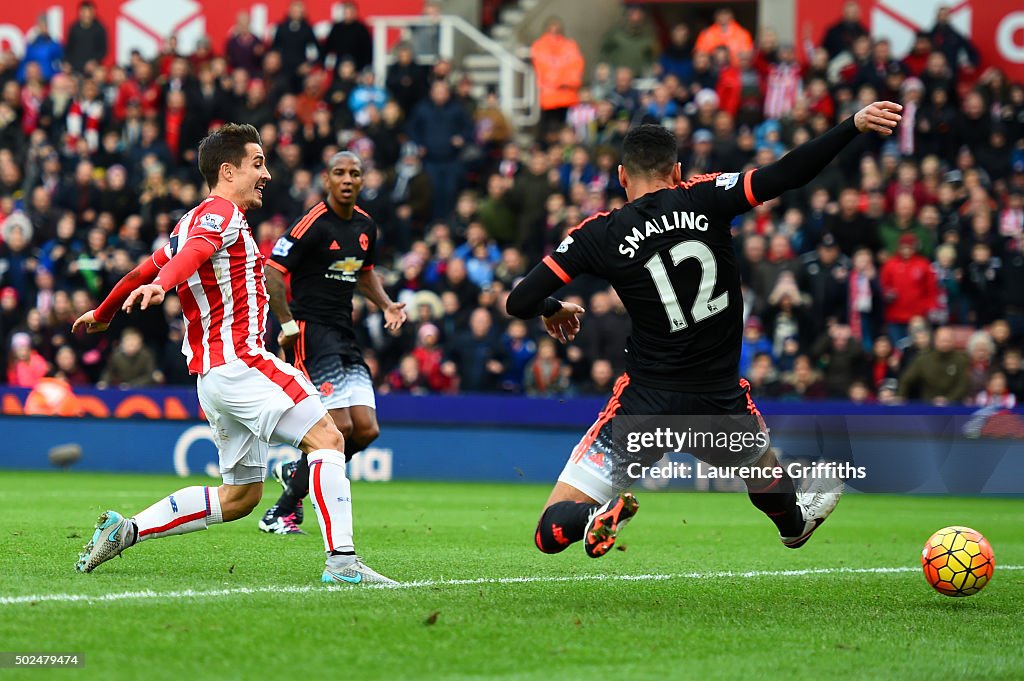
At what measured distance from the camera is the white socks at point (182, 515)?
7.90 metres

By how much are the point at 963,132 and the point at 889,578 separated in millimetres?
12617

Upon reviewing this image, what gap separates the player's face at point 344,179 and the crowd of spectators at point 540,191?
815 centimetres

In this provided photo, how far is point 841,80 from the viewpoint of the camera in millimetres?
21375

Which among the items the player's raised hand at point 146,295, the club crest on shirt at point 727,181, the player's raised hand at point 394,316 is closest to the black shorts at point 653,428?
the club crest on shirt at point 727,181

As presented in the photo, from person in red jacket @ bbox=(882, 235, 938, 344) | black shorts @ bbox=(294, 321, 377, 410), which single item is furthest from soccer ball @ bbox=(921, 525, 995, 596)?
person in red jacket @ bbox=(882, 235, 938, 344)

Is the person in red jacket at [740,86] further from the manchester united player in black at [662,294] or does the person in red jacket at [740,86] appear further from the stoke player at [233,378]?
the stoke player at [233,378]

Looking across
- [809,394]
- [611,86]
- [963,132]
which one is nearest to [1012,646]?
[809,394]

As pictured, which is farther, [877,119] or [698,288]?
[698,288]

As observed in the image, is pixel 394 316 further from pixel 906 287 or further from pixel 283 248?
pixel 906 287

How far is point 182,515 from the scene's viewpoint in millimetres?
7914

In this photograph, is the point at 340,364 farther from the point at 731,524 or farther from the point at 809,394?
the point at 809,394

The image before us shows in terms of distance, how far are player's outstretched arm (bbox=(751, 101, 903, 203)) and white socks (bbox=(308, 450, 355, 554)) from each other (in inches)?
98.1

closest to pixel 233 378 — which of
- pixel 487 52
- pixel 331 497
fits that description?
pixel 331 497

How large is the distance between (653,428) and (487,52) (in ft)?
65.9
